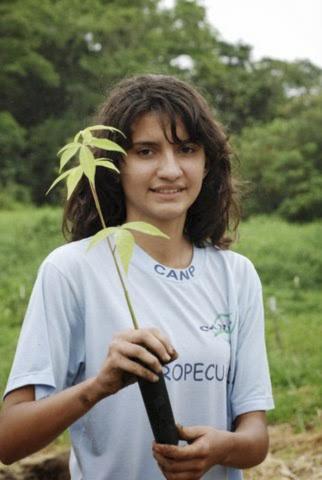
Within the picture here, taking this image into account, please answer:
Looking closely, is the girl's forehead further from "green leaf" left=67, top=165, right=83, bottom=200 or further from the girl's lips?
"green leaf" left=67, top=165, right=83, bottom=200

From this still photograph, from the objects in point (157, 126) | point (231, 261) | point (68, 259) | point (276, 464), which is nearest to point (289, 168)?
point (276, 464)

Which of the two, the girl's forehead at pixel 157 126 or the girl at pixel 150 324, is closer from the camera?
the girl at pixel 150 324

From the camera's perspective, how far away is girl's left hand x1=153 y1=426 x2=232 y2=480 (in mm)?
1533

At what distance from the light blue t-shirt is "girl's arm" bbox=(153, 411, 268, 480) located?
4cm

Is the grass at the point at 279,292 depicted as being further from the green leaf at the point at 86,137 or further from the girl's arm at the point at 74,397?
the green leaf at the point at 86,137

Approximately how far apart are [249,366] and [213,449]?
280 mm

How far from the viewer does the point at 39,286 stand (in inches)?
67.5

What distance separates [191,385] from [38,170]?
23.7 metres

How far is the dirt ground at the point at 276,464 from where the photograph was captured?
3.36m

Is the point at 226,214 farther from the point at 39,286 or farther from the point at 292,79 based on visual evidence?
the point at 292,79

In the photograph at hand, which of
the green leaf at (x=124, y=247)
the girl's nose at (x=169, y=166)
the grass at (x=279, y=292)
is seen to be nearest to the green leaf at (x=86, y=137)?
the green leaf at (x=124, y=247)

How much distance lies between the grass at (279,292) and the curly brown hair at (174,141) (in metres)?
2.55

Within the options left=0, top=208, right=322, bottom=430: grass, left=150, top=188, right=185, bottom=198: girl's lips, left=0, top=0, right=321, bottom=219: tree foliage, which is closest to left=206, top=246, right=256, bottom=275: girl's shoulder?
left=150, top=188, right=185, bottom=198: girl's lips

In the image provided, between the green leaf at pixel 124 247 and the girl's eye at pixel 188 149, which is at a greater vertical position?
the girl's eye at pixel 188 149
